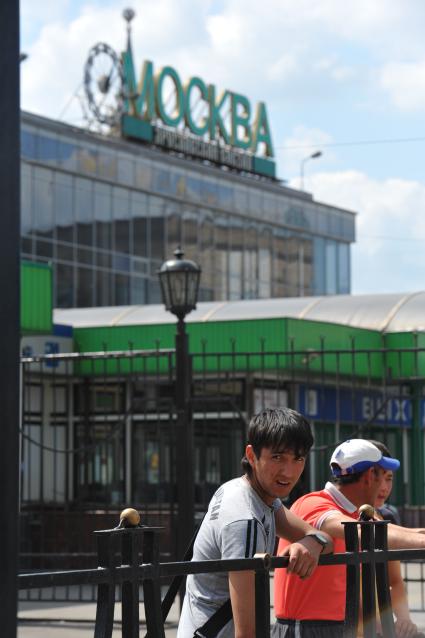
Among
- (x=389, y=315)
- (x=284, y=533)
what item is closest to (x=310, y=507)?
(x=284, y=533)

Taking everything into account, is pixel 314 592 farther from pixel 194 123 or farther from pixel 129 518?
pixel 194 123

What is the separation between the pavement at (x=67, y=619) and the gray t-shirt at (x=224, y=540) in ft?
25.8

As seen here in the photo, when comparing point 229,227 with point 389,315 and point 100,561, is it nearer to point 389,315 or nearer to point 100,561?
point 389,315

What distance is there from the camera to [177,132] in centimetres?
4756

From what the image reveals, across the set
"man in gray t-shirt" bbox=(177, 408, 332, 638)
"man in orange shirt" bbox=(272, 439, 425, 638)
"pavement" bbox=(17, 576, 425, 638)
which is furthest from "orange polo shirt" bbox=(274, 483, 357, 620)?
"pavement" bbox=(17, 576, 425, 638)

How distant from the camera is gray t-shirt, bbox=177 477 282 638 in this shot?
4.29 metres

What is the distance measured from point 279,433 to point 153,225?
134ft

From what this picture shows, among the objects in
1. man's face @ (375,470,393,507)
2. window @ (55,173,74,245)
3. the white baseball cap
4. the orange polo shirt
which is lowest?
the orange polo shirt

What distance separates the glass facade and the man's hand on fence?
3500cm

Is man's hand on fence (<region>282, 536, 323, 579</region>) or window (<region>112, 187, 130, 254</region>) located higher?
window (<region>112, 187, 130, 254</region>)

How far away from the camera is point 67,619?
547 inches

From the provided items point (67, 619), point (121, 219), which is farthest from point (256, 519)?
point (121, 219)

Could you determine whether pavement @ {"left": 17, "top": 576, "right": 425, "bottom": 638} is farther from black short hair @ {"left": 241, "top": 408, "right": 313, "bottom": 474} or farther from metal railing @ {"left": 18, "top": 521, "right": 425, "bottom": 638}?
black short hair @ {"left": 241, "top": 408, "right": 313, "bottom": 474}

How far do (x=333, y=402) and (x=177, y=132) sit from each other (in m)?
27.1
